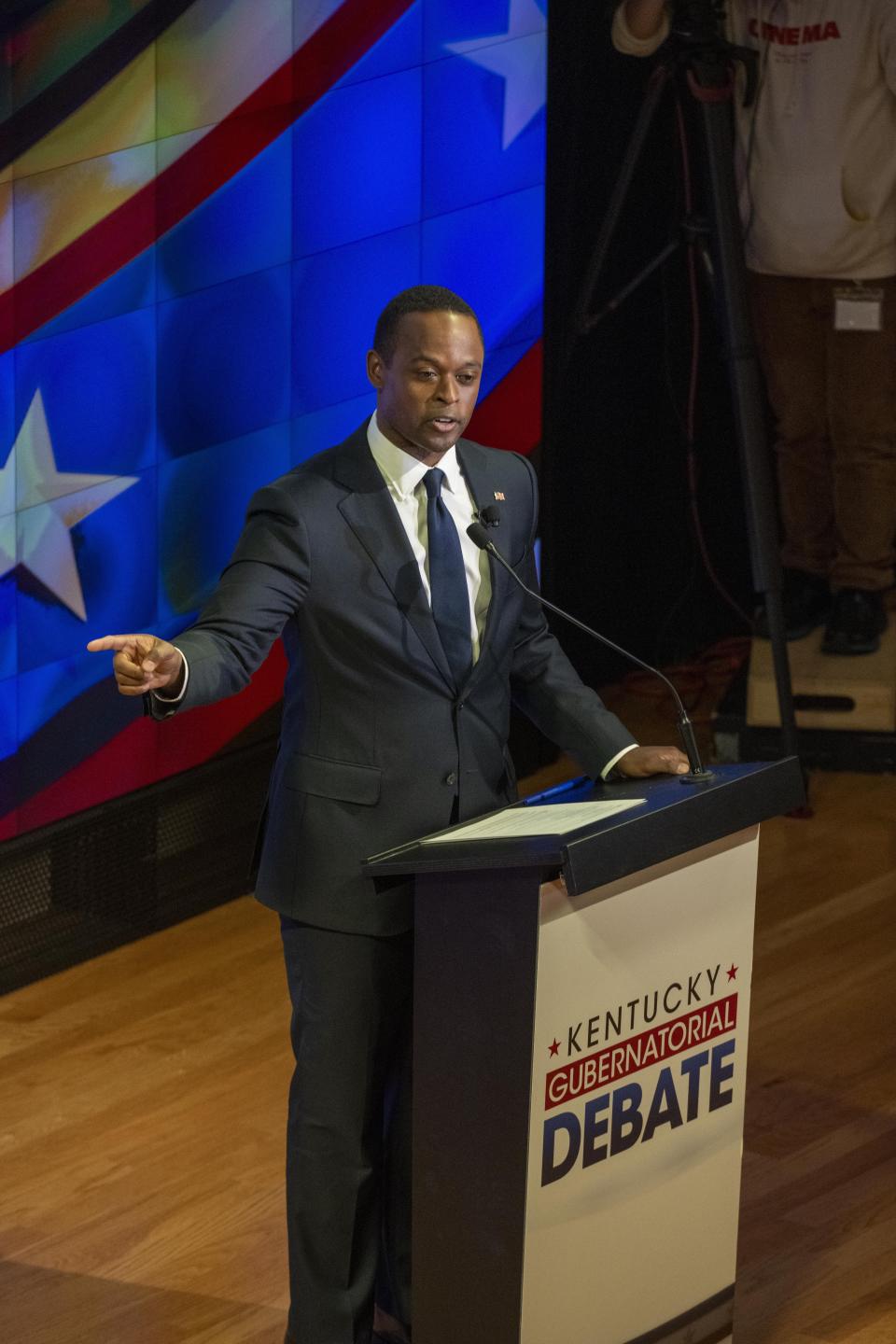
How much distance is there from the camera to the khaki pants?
5.52m

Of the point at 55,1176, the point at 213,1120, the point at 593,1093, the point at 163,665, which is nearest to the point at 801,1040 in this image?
the point at 213,1120

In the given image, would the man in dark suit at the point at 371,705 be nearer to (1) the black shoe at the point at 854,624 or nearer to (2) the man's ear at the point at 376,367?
(2) the man's ear at the point at 376,367

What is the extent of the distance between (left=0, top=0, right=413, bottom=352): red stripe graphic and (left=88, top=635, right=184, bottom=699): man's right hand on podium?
1.82 metres

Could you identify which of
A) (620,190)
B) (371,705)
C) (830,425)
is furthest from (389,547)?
(830,425)

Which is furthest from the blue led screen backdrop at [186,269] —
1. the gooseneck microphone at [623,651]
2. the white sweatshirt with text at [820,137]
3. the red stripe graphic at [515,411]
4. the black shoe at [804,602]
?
the gooseneck microphone at [623,651]

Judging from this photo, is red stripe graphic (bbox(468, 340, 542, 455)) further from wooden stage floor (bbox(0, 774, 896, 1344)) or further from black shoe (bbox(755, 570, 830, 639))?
wooden stage floor (bbox(0, 774, 896, 1344))

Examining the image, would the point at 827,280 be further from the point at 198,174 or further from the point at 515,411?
the point at 198,174

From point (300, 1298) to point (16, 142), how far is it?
2164 millimetres

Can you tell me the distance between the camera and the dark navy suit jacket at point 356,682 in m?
2.57

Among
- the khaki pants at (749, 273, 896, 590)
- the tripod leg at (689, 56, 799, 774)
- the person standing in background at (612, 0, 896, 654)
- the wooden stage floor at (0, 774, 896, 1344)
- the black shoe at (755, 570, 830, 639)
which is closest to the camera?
the wooden stage floor at (0, 774, 896, 1344)

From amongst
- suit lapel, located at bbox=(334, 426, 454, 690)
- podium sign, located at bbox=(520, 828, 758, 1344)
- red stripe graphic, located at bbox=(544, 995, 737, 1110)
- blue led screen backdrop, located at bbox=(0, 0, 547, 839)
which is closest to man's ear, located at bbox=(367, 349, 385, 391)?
suit lapel, located at bbox=(334, 426, 454, 690)

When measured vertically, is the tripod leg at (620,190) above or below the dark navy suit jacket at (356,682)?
above

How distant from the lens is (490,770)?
8.92 ft

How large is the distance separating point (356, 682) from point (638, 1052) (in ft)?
1.77
